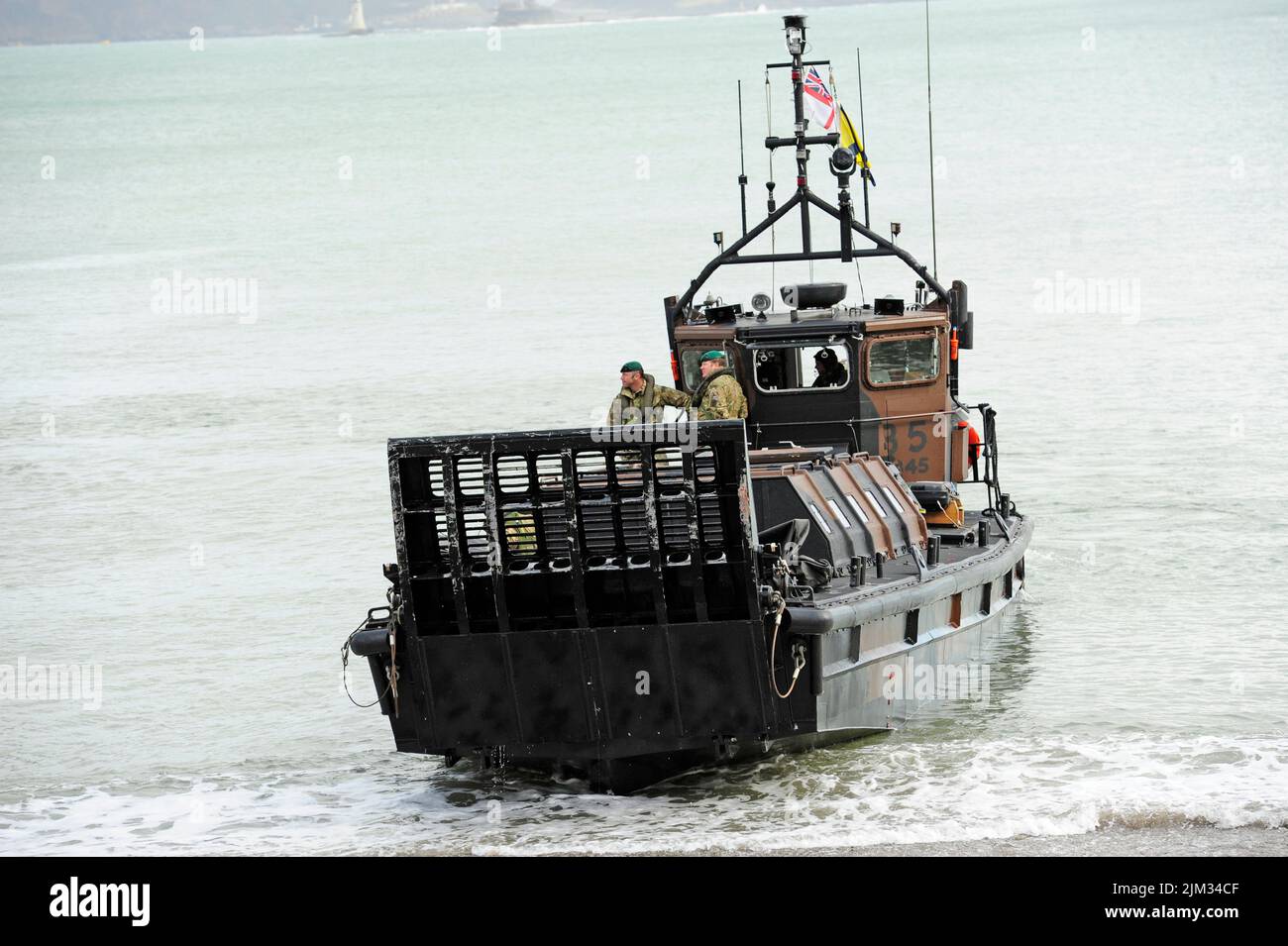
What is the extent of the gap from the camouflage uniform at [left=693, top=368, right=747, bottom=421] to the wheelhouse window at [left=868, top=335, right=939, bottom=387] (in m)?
1.69

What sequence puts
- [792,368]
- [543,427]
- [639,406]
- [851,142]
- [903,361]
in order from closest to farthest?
1. [639,406]
2. [903,361]
3. [792,368]
4. [851,142]
5. [543,427]

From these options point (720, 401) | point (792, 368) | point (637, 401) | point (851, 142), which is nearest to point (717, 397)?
point (720, 401)

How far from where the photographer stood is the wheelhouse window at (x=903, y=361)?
15.8 meters

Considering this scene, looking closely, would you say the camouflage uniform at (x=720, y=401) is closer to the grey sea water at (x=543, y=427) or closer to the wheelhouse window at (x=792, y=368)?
the wheelhouse window at (x=792, y=368)

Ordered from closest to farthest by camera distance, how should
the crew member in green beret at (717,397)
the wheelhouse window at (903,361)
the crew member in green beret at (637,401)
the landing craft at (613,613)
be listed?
the landing craft at (613,613), the crew member in green beret at (637,401), the crew member in green beret at (717,397), the wheelhouse window at (903,361)

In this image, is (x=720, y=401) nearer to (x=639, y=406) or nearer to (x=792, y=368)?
(x=639, y=406)

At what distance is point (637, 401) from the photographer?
13.8 m

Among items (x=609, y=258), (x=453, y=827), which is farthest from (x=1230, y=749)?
(x=609, y=258)

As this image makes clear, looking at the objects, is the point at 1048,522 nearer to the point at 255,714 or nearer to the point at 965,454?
the point at 965,454

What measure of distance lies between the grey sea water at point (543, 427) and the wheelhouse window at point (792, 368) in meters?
2.57

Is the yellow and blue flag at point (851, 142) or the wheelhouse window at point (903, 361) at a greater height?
the yellow and blue flag at point (851, 142)

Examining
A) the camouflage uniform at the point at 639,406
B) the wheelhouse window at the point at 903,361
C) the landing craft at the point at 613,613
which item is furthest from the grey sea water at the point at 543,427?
the camouflage uniform at the point at 639,406

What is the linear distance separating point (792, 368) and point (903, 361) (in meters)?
0.86

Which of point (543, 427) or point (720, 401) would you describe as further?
point (543, 427)
